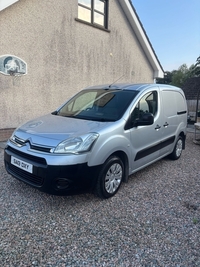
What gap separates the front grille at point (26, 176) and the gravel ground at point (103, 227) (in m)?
0.41

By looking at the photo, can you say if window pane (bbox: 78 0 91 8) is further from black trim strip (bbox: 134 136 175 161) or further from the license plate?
the license plate

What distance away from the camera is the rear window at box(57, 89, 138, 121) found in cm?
362

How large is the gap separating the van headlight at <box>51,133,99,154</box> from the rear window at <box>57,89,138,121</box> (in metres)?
0.68

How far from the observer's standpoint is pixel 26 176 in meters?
3.03

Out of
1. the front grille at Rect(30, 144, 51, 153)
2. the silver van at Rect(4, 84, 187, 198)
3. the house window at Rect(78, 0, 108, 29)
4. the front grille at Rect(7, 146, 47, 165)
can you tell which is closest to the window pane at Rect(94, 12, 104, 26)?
the house window at Rect(78, 0, 108, 29)

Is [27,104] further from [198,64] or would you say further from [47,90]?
[198,64]

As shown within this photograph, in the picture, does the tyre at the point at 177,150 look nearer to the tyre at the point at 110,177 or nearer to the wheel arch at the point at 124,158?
the wheel arch at the point at 124,158

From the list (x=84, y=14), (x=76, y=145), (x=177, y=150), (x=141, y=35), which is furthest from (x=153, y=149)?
(x=141, y=35)

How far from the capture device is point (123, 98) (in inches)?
152

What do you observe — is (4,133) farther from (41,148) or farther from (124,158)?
(124,158)

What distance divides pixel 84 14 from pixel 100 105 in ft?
19.8

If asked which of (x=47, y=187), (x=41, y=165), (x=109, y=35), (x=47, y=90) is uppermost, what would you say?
(x=109, y=35)

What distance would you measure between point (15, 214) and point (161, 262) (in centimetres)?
195

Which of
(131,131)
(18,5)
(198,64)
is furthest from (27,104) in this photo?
(198,64)
